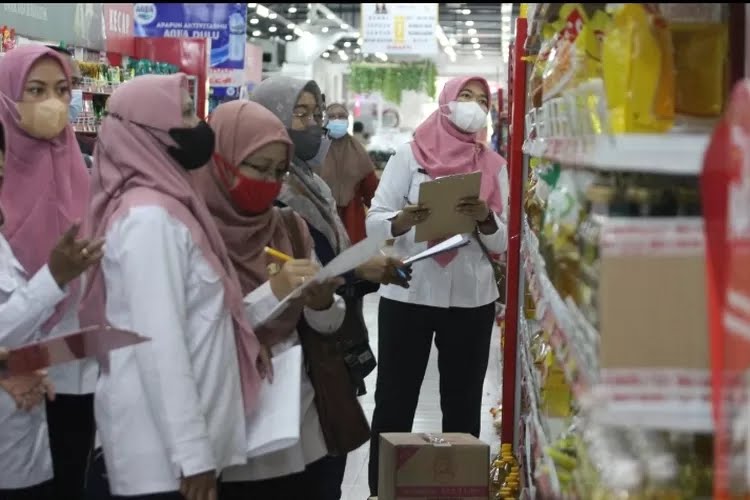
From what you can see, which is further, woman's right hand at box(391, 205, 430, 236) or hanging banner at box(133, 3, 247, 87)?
hanging banner at box(133, 3, 247, 87)

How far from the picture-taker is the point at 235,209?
295 cm

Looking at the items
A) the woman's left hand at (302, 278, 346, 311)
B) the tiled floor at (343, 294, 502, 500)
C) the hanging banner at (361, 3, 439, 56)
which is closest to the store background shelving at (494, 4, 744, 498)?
the woman's left hand at (302, 278, 346, 311)

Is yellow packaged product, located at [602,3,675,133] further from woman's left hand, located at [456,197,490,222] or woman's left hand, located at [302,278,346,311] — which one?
woman's left hand, located at [456,197,490,222]

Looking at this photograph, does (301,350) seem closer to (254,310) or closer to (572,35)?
(254,310)

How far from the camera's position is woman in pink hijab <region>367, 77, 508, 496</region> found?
458 cm

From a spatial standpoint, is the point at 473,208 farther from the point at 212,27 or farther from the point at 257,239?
the point at 212,27

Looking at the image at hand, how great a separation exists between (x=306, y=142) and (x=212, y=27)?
40.4 feet

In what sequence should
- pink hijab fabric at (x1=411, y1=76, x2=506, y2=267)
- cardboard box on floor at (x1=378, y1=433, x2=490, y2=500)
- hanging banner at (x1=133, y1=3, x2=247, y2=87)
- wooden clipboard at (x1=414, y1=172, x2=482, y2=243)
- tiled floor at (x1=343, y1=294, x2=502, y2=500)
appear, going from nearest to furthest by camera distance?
1. cardboard box on floor at (x1=378, y1=433, x2=490, y2=500)
2. wooden clipboard at (x1=414, y1=172, x2=482, y2=243)
3. pink hijab fabric at (x1=411, y1=76, x2=506, y2=267)
4. tiled floor at (x1=343, y1=294, x2=502, y2=500)
5. hanging banner at (x1=133, y1=3, x2=247, y2=87)

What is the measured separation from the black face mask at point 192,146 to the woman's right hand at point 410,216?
168 cm

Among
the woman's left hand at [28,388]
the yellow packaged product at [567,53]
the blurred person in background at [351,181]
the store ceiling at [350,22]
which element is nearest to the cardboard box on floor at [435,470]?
the woman's left hand at [28,388]

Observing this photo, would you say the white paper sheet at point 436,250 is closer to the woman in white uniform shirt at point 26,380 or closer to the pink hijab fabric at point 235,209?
the pink hijab fabric at point 235,209

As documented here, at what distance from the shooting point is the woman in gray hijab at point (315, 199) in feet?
11.2

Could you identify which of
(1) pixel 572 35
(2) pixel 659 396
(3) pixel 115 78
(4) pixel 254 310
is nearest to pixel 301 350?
(4) pixel 254 310

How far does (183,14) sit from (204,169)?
12.9m
